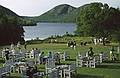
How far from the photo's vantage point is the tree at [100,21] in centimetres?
5259

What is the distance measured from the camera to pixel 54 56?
29234mm

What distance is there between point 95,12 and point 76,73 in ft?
98.4

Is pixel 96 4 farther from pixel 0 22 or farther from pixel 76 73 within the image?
pixel 76 73

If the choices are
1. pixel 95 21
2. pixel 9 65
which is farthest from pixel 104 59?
pixel 95 21

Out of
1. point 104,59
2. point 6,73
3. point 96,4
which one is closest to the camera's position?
point 6,73

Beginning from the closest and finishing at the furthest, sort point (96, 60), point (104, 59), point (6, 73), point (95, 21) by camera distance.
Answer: point (6, 73)
point (96, 60)
point (104, 59)
point (95, 21)

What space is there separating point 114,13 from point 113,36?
3638mm

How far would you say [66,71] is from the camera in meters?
22.8

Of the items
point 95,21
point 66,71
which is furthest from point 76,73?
point 95,21

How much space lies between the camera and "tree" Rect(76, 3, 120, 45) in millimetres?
52594

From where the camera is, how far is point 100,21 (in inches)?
2064

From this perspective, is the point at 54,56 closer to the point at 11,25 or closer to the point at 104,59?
the point at 104,59

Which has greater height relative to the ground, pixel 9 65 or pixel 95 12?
pixel 95 12

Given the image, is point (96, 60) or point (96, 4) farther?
point (96, 4)
